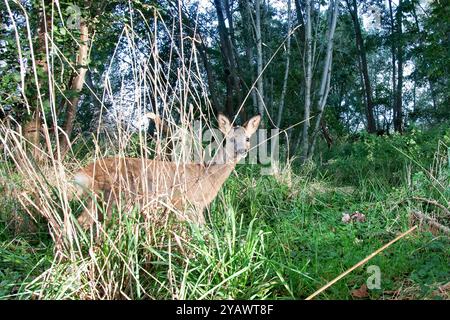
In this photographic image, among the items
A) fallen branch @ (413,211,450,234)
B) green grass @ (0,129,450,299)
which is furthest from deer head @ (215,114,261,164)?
fallen branch @ (413,211,450,234)

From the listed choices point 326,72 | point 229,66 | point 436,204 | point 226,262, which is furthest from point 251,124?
point 229,66

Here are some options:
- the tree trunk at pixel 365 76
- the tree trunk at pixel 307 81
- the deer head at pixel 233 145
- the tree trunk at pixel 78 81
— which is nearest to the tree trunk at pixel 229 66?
the tree trunk at pixel 307 81

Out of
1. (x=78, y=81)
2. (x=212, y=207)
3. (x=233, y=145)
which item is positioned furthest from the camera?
(x=78, y=81)

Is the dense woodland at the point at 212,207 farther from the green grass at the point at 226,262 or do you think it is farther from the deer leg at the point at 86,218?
the deer leg at the point at 86,218

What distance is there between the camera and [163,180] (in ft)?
10.7

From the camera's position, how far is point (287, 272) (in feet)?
10.3

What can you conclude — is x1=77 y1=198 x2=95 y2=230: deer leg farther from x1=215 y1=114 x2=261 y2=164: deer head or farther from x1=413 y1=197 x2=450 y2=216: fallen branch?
x1=413 y1=197 x2=450 y2=216: fallen branch

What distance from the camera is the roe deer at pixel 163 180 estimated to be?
310 cm

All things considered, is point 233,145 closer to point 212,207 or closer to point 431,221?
point 212,207

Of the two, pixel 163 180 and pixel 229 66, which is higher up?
pixel 229 66

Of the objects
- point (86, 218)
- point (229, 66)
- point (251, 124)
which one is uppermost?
point (229, 66)

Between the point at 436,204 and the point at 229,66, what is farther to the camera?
the point at 229,66

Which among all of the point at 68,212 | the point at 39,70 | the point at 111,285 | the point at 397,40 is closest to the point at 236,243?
the point at 111,285

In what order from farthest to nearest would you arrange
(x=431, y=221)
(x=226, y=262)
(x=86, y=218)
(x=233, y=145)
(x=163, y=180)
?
1. (x=233, y=145)
2. (x=431, y=221)
3. (x=86, y=218)
4. (x=163, y=180)
5. (x=226, y=262)
